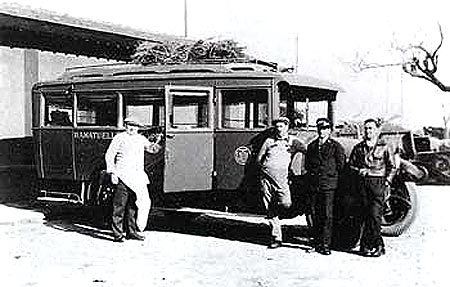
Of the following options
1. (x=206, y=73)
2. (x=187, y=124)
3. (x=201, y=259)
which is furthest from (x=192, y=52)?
(x=201, y=259)

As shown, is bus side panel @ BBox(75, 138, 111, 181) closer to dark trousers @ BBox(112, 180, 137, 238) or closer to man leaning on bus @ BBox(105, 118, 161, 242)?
man leaning on bus @ BBox(105, 118, 161, 242)

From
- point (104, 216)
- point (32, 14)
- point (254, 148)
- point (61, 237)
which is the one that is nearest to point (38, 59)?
point (32, 14)

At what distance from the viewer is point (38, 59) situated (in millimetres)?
15289

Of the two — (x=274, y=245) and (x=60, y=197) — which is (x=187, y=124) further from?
(x=60, y=197)

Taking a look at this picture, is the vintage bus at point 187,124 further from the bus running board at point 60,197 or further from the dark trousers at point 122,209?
the dark trousers at point 122,209

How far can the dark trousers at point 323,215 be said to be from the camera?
730 centimetres

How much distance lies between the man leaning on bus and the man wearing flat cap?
1.63 metres

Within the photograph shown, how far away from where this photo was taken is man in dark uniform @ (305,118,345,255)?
7289mm

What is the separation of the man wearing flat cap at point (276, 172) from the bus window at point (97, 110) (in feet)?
8.88

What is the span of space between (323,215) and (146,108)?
10.4ft

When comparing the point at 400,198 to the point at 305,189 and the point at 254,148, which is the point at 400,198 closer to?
the point at 305,189

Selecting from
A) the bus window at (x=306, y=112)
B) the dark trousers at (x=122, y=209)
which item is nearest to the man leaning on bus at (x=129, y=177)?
the dark trousers at (x=122, y=209)

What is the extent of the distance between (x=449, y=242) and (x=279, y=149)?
2.76 meters

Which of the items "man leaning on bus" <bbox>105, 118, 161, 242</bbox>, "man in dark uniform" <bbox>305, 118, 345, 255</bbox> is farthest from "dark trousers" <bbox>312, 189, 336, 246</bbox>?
"man leaning on bus" <bbox>105, 118, 161, 242</bbox>
